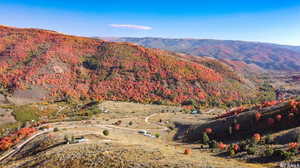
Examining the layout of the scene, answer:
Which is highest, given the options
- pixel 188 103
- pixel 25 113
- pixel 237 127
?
pixel 237 127

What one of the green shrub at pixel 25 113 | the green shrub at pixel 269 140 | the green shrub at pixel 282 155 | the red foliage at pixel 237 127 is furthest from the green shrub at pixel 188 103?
the green shrub at pixel 282 155

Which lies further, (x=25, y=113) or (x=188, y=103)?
(x=188, y=103)

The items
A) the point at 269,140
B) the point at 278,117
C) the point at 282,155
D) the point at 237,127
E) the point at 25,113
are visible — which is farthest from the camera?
the point at 25,113

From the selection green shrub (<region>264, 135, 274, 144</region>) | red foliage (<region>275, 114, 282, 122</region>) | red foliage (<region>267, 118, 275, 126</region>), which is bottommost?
green shrub (<region>264, 135, 274, 144</region>)

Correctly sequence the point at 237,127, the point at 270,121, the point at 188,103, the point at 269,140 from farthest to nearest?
1. the point at 188,103
2. the point at 237,127
3. the point at 270,121
4. the point at 269,140

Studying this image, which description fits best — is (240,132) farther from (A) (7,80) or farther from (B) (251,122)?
(A) (7,80)

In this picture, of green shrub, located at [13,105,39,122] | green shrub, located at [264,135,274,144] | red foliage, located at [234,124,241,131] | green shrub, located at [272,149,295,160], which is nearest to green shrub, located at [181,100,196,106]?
green shrub, located at [13,105,39,122]

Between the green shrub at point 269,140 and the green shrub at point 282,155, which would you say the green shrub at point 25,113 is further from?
the green shrub at point 282,155

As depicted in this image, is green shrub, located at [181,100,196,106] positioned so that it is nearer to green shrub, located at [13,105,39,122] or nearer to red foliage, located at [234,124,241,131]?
green shrub, located at [13,105,39,122]

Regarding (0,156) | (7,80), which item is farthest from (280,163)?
(7,80)

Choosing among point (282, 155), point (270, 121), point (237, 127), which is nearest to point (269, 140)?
point (282, 155)

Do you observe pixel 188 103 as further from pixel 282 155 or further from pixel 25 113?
pixel 282 155
